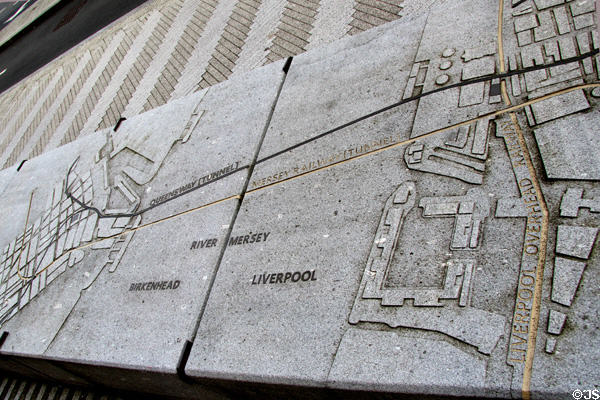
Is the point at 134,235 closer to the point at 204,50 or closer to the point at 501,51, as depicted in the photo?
the point at 501,51

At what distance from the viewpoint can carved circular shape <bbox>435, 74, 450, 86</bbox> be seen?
9.66 ft

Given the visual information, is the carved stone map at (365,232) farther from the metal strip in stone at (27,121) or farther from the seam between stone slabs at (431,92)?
the metal strip in stone at (27,121)

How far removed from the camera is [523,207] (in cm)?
211

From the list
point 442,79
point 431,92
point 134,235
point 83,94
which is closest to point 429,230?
point 431,92

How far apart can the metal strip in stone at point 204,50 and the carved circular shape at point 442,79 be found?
3480 millimetres

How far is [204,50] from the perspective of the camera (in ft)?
20.2

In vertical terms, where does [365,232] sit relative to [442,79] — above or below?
below

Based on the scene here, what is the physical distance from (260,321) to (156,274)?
3.67 ft

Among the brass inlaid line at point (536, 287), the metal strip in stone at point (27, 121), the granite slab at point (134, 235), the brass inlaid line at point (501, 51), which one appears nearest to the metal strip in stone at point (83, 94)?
the metal strip in stone at point (27, 121)

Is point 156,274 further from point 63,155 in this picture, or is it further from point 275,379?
point 63,155

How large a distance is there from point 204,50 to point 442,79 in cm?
411

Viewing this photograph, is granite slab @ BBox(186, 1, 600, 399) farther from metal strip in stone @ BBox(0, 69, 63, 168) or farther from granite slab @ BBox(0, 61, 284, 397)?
metal strip in stone @ BBox(0, 69, 63, 168)

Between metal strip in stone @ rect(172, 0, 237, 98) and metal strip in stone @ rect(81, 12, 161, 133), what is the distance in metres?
1.45

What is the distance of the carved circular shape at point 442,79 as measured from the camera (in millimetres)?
2943
